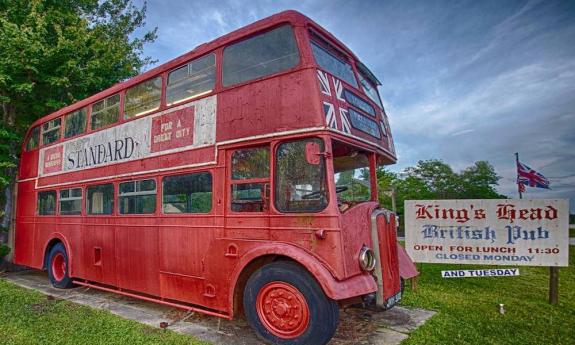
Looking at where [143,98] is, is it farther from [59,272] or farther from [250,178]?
[59,272]

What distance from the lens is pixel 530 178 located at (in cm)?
1312

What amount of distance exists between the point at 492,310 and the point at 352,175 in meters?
3.17

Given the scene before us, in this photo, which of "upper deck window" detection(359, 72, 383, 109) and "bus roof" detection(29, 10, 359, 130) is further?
"upper deck window" detection(359, 72, 383, 109)

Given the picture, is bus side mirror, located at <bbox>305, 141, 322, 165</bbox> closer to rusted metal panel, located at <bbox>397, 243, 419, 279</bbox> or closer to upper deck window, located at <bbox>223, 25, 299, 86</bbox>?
upper deck window, located at <bbox>223, 25, 299, 86</bbox>

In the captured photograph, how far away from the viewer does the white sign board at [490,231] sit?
6.23 meters

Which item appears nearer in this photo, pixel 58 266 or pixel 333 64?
pixel 333 64

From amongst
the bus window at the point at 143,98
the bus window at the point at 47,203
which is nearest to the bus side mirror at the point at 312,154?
the bus window at the point at 143,98

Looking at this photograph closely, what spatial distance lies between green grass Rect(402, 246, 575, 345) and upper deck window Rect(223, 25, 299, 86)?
3.86 metres

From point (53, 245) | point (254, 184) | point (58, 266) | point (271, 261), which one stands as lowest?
point (58, 266)

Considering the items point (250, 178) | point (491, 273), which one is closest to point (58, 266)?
point (250, 178)

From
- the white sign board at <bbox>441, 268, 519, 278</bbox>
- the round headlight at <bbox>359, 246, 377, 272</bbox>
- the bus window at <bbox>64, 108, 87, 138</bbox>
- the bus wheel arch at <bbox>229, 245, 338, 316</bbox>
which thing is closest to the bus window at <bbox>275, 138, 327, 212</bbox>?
the bus wheel arch at <bbox>229, 245, 338, 316</bbox>

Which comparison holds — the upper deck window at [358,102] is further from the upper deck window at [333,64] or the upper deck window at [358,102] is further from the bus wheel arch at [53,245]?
the bus wheel arch at [53,245]

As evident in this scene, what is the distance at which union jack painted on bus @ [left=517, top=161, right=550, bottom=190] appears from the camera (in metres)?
13.0

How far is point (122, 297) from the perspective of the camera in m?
7.03
